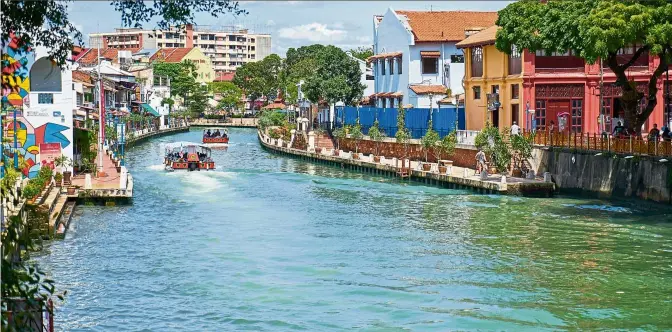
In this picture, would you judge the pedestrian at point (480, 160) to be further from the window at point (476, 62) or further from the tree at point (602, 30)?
the window at point (476, 62)

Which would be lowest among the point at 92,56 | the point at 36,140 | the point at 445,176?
the point at 445,176

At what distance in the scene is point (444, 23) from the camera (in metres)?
84.0

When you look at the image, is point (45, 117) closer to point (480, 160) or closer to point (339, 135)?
point (480, 160)

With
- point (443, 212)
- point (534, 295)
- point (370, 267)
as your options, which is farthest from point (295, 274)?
point (443, 212)

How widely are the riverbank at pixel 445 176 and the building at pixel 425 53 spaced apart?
24.6 feet

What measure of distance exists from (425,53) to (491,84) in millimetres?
19076

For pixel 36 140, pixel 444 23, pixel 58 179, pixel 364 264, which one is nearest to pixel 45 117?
pixel 36 140

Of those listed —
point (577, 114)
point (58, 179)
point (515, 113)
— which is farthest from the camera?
point (515, 113)

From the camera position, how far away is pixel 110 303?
26203mm

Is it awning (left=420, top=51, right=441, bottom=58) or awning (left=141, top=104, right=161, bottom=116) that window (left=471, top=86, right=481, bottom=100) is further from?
awning (left=141, top=104, right=161, bottom=116)

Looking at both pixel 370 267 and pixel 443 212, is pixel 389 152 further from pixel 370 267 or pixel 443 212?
pixel 370 267

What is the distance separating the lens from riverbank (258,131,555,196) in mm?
49281

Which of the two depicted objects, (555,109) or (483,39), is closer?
(555,109)

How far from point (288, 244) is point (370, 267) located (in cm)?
532
